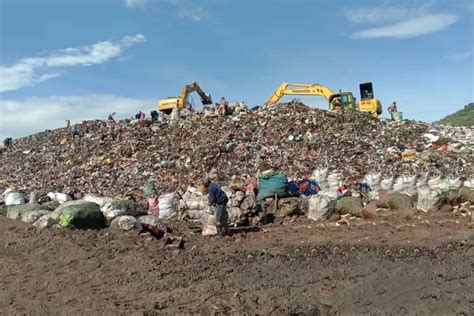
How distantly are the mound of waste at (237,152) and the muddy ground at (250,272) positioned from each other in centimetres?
514

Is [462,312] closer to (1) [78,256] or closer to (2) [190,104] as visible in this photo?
(1) [78,256]

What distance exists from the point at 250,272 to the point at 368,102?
16.5 meters

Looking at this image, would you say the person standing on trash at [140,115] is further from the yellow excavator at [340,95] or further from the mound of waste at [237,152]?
the yellow excavator at [340,95]

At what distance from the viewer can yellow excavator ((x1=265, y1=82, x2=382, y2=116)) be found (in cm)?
2011

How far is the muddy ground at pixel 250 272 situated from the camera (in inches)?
195

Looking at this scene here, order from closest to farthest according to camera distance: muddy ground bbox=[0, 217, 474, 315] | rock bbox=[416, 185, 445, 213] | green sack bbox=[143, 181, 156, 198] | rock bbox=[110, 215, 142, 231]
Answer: muddy ground bbox=[0, 217, 474, 315] < rock bbox=[110, 215, 142, 231] < rock bbox=[416, 185, 445, 213] < green sack bbox=[143, 181, 156, 198]

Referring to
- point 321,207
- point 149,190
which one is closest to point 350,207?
point 321,207

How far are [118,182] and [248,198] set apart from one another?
20.1ft

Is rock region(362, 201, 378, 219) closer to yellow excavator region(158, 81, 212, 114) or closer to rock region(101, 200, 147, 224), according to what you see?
rock region(101, 200, 147, 224)

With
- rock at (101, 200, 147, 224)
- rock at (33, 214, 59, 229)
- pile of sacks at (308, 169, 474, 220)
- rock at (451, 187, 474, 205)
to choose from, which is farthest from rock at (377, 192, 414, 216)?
rock at (33, 214, 59, 229)

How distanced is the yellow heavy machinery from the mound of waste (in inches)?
95.7

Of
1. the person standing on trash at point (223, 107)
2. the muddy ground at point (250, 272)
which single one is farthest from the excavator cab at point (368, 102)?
the muddy ground at point (250, 272)

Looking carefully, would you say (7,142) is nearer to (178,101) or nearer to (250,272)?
(178,101)

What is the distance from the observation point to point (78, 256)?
6539 mm
